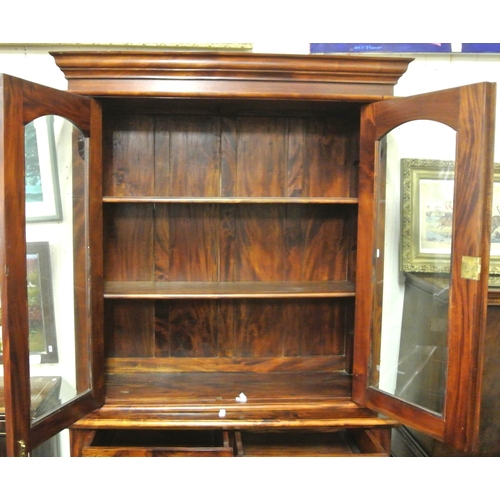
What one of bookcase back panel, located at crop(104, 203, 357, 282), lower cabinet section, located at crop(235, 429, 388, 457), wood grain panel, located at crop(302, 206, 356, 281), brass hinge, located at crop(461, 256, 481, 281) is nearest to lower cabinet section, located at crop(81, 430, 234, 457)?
lower cabinet section, located at crop(235, 429, 388, 457)

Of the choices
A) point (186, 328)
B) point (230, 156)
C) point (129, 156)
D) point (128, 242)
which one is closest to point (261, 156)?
point (230, 156)

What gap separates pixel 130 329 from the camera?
1652mm

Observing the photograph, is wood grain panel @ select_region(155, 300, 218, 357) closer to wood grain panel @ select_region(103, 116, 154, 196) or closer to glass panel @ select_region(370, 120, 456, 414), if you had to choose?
wood grain panel @ select_region(103, 116, 154, 196)

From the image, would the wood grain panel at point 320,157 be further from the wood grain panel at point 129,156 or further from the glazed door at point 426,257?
the wood grain panel at point 129,156

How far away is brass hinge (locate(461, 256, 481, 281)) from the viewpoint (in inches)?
41.3

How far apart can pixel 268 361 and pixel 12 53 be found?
1.46 m

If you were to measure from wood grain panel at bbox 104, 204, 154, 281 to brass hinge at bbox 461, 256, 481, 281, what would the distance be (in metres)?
1.04

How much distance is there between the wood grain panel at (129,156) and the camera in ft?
5.18

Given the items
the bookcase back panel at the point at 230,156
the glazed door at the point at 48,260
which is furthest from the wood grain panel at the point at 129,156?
the glazed door at the point at 48,260

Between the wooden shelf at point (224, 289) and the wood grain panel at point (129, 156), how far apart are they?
1.11ft

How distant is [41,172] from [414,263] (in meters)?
1.18
